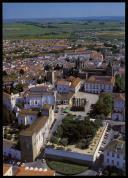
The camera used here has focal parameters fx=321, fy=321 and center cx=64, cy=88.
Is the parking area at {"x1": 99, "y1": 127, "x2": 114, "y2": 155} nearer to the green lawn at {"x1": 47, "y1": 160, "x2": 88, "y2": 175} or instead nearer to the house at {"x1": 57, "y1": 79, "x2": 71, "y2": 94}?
the green lawn at {"x1": 47, "y1": 160, "x2": 88, "y2": 175}

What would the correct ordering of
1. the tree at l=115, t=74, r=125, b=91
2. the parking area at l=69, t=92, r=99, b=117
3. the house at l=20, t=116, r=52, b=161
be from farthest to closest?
the tree at l=115, t=74, r=125, b=91 < the parking area at l=69, t=92, r=99, b=117 < the house at l=20, t=116, r=52, b=161

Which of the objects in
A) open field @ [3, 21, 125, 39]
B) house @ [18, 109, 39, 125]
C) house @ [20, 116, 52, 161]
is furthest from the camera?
open field @ [3, 21, 125, 39]

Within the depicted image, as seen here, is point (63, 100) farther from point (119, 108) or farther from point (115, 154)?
point (115, 154)

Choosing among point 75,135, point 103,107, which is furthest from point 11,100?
point 75,135

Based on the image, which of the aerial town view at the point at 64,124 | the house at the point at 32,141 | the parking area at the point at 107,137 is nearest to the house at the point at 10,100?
the aerial town view at the point at 64,124

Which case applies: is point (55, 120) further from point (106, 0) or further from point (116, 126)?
point (106, 0)

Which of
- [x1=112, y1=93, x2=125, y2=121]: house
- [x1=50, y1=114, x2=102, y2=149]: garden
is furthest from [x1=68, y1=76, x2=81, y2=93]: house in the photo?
[x1=50, y1=114, x2=102, y2=149]: garden

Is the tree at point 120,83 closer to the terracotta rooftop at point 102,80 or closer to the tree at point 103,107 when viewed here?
the terracotta rooftop at point 102,80
